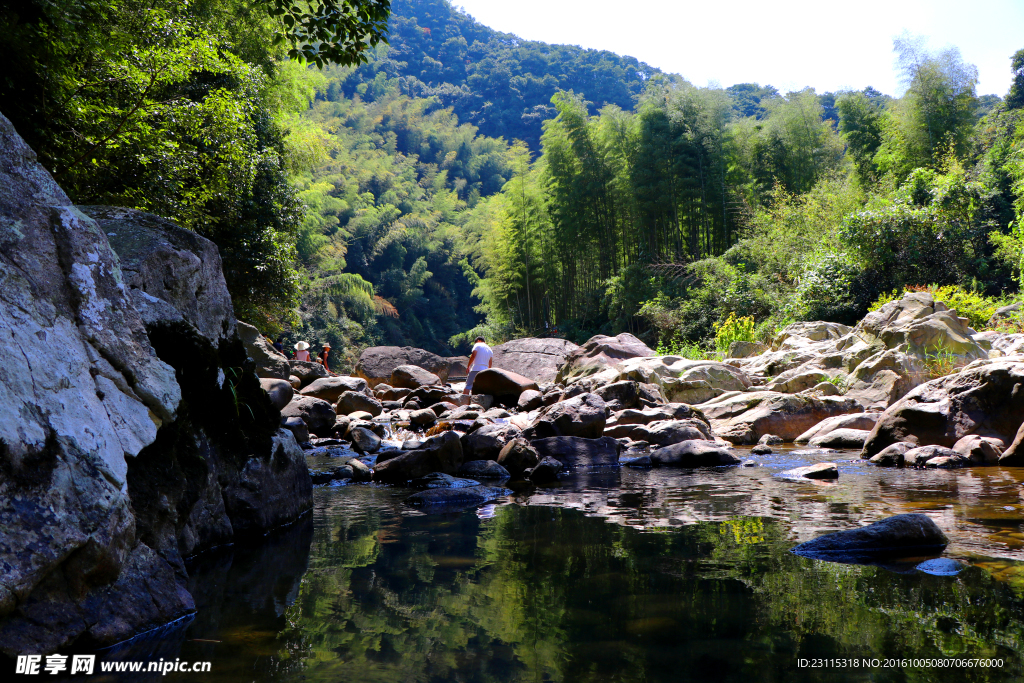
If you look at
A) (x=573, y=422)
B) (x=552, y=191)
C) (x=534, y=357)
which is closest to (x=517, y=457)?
(x=573, y=422)

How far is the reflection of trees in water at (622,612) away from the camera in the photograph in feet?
6.72

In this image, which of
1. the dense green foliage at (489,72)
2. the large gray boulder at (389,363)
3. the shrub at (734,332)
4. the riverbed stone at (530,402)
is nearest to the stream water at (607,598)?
the riverbed stone at (530,402)

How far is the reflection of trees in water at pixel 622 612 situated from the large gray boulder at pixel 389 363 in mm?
15491

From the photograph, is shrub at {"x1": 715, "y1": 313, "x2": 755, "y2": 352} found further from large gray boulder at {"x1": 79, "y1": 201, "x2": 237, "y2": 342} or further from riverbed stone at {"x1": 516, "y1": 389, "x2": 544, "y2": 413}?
large gray boulder at {"x1": 79, "y1": 201, "x2": 237, "y2": 342}

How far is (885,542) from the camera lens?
3.13 metres

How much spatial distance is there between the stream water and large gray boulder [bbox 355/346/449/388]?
14876mm

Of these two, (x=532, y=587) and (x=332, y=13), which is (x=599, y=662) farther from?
(x=332, y=13)

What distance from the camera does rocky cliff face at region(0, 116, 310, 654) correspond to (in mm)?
1997

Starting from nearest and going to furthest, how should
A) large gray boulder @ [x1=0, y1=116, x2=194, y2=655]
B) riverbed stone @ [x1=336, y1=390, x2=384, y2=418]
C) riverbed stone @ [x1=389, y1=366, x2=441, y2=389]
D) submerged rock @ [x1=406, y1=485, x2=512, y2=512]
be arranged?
large gray boulder @ [x1=0, y1=116, x2=194, y2=655], submerged rock @ [x1=406, y1=485, x2=512, y2=512], riverbed stone @ [x1=336, y1=390, x2=384, y2=418], riverbed stone @ [x1=389, y1=366, x2=441, y2=389]

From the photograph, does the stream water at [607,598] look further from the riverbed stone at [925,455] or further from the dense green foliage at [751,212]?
the dense green foliage at [751,212]

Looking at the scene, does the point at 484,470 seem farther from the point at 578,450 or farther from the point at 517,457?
the point at 578,450

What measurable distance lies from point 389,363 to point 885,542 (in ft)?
56.5

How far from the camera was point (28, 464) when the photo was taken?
201 cm

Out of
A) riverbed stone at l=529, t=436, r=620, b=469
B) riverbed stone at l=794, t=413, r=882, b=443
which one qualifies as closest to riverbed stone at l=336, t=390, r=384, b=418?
riverbed stone at l=529, t=436, r=620, b=469
